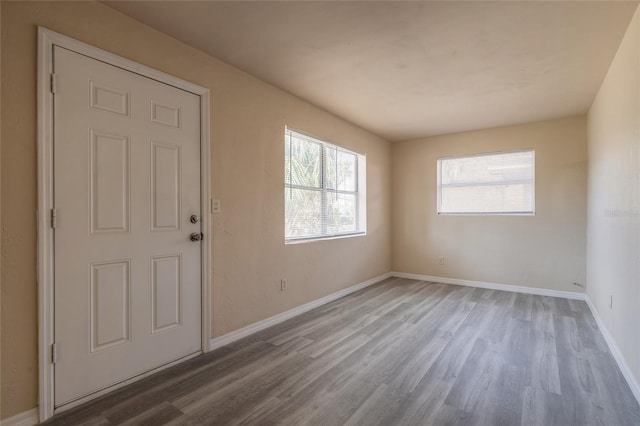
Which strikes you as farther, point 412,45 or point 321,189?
point 321,189

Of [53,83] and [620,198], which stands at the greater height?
[53,83]

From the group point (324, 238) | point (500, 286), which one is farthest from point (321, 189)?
point (500, 286)

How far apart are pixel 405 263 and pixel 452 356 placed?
3.13m

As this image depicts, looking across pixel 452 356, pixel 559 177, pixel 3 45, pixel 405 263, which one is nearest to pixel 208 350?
pixel 452 356

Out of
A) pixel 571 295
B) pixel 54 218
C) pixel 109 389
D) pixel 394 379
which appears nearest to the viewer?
pixel 54 218

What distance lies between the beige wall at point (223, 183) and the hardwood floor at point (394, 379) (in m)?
0.43

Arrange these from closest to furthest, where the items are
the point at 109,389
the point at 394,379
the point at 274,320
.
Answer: the point at 109,389 < the point at 394,379 < the point at 274,320

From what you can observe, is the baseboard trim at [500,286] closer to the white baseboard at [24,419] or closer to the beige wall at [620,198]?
the beige wall at [620,198]

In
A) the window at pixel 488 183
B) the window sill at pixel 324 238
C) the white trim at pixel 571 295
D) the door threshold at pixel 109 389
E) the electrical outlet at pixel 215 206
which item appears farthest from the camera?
the window at pixel 488 183

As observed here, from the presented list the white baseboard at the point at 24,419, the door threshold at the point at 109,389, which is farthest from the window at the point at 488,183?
the white baseboard at the point at 24,419

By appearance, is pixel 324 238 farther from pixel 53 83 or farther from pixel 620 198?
pixel 53 83

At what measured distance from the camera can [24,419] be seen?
1706 millimetres

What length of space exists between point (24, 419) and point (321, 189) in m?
3.27

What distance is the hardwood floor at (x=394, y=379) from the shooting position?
1.82m
